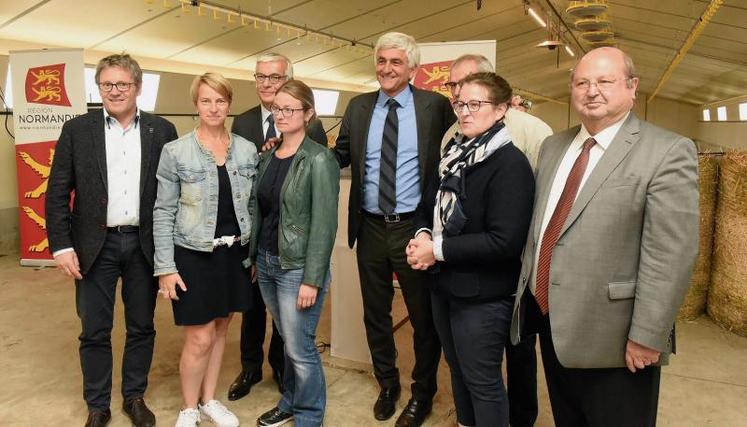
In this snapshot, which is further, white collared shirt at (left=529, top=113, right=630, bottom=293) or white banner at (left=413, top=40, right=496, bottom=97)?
white banner at (left=413, top=40, right=496, bottom=97)

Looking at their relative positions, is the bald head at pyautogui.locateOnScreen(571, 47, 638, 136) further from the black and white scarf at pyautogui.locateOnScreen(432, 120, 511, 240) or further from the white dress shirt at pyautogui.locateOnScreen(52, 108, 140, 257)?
the white dress shirt at pyautogui.locateOnScreen(52, 108, 140, 257)

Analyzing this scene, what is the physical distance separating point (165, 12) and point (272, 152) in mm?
4503

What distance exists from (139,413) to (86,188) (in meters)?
1.01

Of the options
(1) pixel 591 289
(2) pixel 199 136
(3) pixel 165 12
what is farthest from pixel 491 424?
(3) pixel 165 12

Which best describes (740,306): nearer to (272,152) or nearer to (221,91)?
(272,152)

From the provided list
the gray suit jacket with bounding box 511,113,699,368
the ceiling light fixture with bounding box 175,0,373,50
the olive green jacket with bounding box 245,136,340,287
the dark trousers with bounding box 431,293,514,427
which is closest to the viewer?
the gray suit jacket with bounding box 511,113,699,368

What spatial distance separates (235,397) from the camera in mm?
2703

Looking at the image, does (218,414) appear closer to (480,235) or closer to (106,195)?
(106,195)

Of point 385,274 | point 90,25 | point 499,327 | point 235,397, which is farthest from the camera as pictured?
point 90,25

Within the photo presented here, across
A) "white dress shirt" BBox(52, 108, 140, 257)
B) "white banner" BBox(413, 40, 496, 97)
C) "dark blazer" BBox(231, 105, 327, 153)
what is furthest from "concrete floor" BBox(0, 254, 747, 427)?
"white banner" BBox(413, 40, 496, 97)

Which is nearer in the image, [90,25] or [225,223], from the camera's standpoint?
[225,223]

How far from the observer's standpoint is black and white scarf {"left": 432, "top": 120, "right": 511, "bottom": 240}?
171 centimetres

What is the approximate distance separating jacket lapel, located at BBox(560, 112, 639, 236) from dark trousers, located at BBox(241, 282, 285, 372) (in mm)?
1712

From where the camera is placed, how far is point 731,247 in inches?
143
